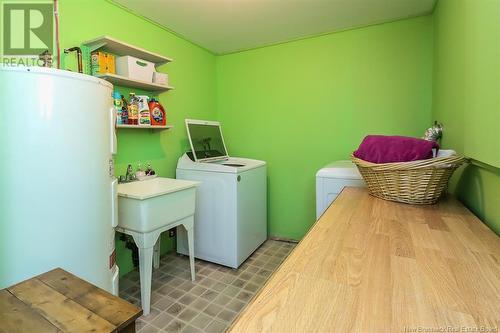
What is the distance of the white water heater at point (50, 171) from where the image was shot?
3.22 ft

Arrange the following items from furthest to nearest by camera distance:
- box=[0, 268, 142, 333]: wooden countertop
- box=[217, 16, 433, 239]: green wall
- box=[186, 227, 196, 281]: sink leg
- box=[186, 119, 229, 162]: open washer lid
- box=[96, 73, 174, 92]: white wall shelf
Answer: box=[186, 119, 229, 162]: open washer lid → box=[217, 16, 433, 239]: green wall → box=[186, 227, 196, 281]: sink leg → box=[96, 73, 174, 92]: white wall shelf → box=[0, 268, 142, 333]: wooden countertop

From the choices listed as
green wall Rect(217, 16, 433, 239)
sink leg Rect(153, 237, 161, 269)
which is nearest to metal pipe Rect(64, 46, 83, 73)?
sink leg Rect(153, 237, 161, 269)

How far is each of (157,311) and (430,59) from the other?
2.91m

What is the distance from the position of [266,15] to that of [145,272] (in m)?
2.20

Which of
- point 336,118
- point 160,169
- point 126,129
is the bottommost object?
point 160,169

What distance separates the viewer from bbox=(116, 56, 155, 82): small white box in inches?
71.5

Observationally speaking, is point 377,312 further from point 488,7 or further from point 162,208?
point 162,208

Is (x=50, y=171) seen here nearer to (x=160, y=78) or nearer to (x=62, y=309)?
(x=62, y=309)

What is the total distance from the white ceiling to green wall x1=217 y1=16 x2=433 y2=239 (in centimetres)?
16

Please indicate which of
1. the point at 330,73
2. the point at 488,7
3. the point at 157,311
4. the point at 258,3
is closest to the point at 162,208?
the point at 157,311

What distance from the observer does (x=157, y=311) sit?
168 cm

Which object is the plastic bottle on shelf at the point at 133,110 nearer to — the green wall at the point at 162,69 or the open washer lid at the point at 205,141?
the green wall at the point at 162,69

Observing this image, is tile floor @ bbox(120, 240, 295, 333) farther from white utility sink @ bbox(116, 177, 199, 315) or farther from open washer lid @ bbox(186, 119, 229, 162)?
open washer lid @ bbox(186, 119, 229, 162)

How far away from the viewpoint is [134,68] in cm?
186
